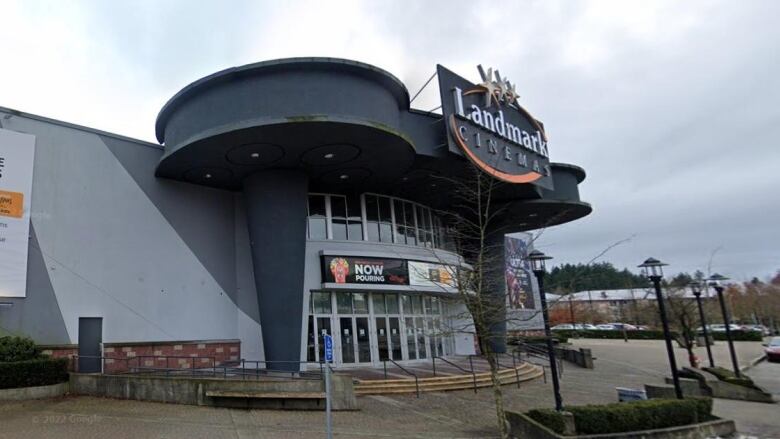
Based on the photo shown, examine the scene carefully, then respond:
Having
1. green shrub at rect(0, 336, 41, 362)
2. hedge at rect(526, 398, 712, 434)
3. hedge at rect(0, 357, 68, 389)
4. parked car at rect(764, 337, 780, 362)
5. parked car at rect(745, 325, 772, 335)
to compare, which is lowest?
parked car at rect(745, 325, 772, 335)

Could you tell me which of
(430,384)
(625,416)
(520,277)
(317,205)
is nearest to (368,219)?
(317,205)

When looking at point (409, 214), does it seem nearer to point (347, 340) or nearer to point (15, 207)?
point (347, 340)

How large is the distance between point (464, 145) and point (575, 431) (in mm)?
11351

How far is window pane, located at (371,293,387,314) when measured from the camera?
Result: 2100 cm

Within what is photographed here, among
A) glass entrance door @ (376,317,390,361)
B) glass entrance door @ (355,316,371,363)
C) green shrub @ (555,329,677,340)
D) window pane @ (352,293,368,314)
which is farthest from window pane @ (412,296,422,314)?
green shrub @ (555,329,677,340)

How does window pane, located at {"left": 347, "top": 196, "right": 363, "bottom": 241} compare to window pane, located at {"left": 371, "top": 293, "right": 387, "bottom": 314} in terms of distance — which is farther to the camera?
window pane, located at {"left": 347, "top": 196, "right": 363, "bottom": 241}

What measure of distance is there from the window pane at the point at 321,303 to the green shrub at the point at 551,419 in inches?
435

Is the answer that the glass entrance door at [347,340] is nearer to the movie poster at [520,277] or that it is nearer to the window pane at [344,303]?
the window pane at [344,303]

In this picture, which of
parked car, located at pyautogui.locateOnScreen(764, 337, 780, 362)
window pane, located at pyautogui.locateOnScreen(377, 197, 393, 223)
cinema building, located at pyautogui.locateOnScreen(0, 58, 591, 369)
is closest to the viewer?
cinema building, located at pyautogui.locateOnScreen(0, 58, 591, 369)

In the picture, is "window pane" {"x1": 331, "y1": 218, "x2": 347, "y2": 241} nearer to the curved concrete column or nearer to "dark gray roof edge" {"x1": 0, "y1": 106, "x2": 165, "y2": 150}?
the curved concrete column

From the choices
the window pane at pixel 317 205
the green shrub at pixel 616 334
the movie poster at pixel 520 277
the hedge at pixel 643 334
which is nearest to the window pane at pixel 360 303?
the window pane at pixel 317 205

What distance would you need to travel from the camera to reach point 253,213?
18.8 metres

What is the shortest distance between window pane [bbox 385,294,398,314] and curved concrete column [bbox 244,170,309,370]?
456 cm

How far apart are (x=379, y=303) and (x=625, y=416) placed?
12.2m
